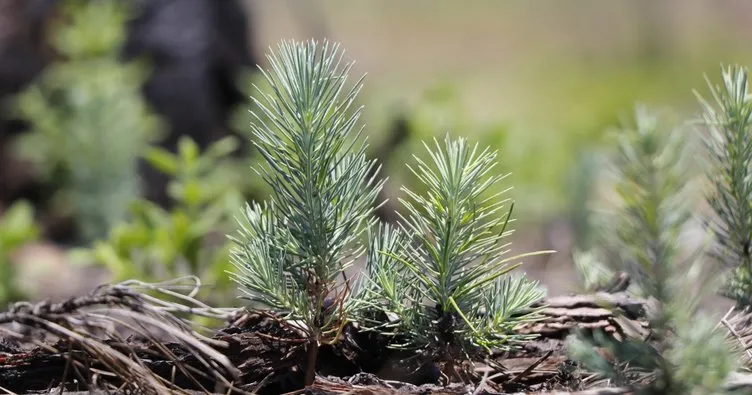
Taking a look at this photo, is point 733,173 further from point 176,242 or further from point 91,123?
point 91,123

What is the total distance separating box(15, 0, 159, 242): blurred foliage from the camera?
3.74 meters

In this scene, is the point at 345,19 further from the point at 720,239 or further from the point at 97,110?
the point at 720,239

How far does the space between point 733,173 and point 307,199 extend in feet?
2.15

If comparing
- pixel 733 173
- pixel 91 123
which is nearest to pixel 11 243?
pixel 91 123

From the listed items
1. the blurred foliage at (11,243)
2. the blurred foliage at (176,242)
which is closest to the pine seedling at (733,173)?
the blurred foliage at (176,242)

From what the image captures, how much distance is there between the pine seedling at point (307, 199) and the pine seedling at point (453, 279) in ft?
0.23

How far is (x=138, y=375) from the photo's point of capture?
1090 mm

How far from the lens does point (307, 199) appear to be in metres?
1.15

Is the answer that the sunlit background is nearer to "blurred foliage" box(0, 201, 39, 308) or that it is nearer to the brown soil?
"blurred foliage" box(0, 201, 39, 308)

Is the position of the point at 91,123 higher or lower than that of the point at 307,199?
higher

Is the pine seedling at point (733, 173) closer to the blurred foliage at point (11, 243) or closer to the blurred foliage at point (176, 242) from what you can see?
the blurred foliage at point (176, 242)

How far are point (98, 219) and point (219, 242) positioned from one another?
589mm

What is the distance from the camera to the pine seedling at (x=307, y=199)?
3.68 feet

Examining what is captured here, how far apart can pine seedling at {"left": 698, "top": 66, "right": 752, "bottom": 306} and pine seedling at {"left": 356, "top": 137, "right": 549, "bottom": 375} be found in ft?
1.23
